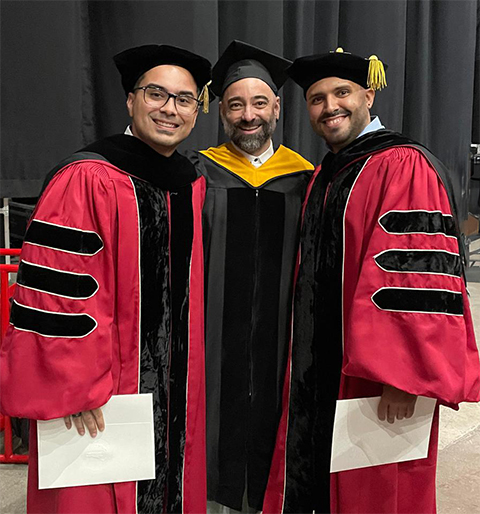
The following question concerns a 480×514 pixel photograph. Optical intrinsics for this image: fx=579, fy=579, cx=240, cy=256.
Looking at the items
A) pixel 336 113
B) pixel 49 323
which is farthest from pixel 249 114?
pixel 49 323

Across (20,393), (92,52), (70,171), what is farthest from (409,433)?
(92,52)

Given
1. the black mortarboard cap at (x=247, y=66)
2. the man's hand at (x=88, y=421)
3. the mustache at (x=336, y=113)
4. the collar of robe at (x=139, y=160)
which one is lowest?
the man's hand at (x=88, y=421)

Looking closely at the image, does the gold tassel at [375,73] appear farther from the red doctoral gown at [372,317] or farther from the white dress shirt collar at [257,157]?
the white dress shirt collar at [257,157]

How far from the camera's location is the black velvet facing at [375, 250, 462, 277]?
1.60 metres

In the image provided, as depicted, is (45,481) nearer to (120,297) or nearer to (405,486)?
(120,297)

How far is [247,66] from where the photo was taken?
6.99ft

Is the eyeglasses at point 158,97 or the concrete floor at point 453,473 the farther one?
the concrete floor at point 453,473

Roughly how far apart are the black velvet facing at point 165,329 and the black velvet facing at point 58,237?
0.63ft

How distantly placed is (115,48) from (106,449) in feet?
5.63

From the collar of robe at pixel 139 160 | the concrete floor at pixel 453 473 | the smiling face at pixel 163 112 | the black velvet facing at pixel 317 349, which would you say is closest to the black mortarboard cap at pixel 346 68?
the black velvet facing at pixel 317 349

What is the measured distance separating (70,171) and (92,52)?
1.19 m

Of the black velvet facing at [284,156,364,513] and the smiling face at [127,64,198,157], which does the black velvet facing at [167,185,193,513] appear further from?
the black velvet facing at [284,156,364,513]

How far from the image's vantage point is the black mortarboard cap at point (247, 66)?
212 cm

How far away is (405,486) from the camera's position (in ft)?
5.88
